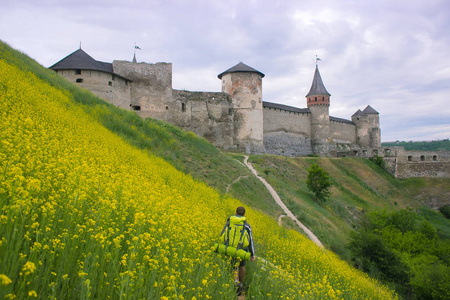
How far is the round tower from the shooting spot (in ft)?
110

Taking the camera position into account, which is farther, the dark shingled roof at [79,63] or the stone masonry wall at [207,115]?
the stone masonry wall at [207,115]

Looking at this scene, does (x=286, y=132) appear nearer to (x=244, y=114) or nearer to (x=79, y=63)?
(x=244, y=114)

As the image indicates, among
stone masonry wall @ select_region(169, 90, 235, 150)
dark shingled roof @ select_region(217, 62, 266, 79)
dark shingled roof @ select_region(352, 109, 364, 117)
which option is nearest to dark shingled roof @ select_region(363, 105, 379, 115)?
dark shingled roof @ select_region(352, 109, 364, 117)

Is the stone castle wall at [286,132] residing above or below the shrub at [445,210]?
above

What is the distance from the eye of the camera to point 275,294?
15.7 feet

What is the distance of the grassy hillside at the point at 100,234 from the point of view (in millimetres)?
2811

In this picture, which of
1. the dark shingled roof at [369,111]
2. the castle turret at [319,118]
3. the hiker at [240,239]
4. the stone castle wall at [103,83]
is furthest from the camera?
the dark shingled roof at [369,111]

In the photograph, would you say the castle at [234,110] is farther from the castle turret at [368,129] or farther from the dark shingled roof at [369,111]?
the dark shingled roof at [369,111]

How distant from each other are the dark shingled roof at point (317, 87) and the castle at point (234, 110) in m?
0.14

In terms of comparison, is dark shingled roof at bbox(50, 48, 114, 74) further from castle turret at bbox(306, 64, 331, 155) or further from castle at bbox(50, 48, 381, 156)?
castle turret at bbox(306, 64, 331, 155)

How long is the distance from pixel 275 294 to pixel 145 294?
2408mm

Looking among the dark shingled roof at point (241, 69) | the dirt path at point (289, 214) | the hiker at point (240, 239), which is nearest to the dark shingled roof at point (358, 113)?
the dark shingled roof at point (241, 69)

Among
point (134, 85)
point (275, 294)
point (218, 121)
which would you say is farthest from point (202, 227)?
point (218, 121)

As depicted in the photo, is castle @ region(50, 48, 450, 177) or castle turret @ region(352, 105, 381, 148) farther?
castle turret @ region(352, 105, 381, 148)
